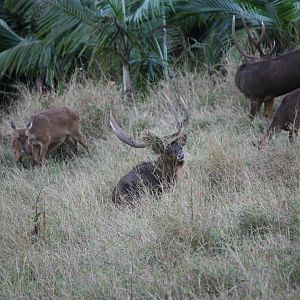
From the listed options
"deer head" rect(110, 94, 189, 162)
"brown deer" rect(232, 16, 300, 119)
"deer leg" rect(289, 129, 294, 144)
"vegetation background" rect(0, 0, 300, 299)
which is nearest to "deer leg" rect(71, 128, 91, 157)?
"vegetation background" rect(0, 0, 300, 299)

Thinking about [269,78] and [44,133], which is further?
[44,133]

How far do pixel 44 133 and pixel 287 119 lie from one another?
4.34m

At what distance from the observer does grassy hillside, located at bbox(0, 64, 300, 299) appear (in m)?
5.18

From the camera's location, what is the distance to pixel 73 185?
8.90 m

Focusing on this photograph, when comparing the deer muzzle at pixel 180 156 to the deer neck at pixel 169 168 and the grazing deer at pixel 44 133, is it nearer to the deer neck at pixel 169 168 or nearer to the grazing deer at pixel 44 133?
the deer neck at pixel 169 168

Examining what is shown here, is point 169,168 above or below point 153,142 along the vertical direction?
below

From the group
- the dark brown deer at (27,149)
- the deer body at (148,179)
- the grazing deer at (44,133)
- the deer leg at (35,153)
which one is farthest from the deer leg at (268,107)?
the deer leg at (35,153)

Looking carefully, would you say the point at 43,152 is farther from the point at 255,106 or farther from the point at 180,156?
the point at 180,156

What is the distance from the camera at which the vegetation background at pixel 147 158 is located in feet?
17.8

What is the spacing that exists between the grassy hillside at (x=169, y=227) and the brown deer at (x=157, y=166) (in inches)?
9.5

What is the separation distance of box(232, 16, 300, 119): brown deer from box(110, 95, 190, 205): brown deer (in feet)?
7.10

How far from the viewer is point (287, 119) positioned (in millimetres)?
8938

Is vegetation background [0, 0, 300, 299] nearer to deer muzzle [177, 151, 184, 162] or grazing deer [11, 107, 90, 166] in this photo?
deer muzzle [177, 151, 184, 162]

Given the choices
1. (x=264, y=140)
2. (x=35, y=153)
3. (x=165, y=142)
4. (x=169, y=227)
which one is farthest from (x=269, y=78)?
(x=169, y=227)
